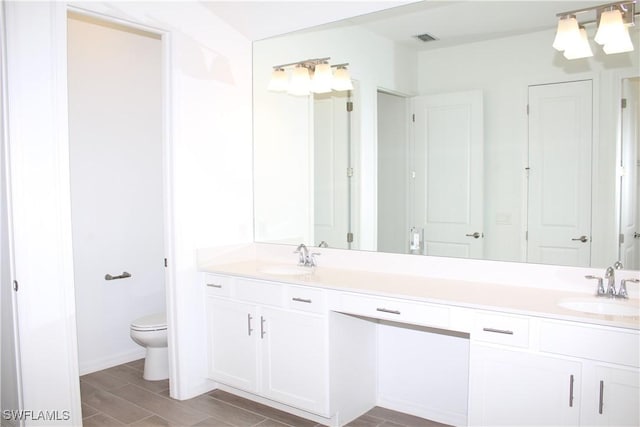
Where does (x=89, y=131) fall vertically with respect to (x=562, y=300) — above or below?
above

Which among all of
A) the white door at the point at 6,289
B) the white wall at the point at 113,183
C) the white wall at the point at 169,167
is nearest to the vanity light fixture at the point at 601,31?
the white wall at the point at 169,167

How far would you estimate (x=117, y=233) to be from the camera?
4035mm

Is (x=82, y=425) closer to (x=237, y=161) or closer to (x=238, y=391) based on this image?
(x=238, y=391)

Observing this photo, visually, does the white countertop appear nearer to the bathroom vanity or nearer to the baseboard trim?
the bathroom vanity

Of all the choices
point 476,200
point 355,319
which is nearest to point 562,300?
point 476,200

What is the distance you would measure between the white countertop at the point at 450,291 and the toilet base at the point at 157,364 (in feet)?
2.49

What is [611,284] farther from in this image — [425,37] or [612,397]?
[425,37]

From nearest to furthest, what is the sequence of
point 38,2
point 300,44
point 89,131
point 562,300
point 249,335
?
1. point 562,300
2. point 38,2
3. point 249,335
4. point 300,44
5. point 89,131

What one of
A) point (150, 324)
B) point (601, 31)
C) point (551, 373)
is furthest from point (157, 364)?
point (601, 31)

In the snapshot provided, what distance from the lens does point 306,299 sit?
2.92m

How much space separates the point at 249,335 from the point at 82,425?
104 centimetres

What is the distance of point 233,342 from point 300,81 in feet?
5.85

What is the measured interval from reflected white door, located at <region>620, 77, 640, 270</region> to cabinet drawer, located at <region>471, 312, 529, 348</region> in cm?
69

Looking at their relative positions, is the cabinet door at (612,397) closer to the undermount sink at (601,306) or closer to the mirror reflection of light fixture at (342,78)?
the undermount sink at (601,306)
